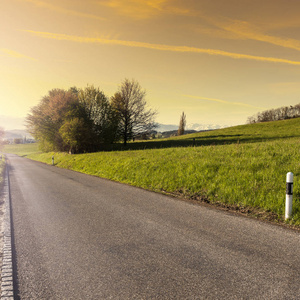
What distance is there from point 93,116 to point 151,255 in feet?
113

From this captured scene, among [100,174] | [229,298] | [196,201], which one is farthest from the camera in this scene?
[100,174]

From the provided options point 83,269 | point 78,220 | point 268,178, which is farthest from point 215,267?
point 268,178

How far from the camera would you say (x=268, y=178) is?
25.2 ft

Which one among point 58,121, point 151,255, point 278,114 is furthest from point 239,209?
point 278,114

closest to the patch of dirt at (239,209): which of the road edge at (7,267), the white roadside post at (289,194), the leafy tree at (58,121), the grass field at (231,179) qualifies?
the grass field at (231,179)

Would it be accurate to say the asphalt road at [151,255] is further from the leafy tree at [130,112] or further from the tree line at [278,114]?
the tree line at [278,114]

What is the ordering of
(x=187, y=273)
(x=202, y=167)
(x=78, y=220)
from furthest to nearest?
(x=202, y=167) < (x=78, y=220) < (x=187, y=273)

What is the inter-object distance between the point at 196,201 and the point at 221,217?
1.86 meters

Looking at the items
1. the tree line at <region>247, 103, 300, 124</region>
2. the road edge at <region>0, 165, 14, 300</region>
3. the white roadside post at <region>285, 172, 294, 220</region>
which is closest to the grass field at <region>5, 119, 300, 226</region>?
the white roadside post at <region>285, 172, 294, 220</region>

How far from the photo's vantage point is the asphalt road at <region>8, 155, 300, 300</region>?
2828mm

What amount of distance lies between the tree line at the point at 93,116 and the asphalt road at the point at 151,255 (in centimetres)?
2587

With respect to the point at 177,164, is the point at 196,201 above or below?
below

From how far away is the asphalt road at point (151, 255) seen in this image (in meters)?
2.83

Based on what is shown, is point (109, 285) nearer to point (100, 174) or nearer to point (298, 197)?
point (298, 197)
